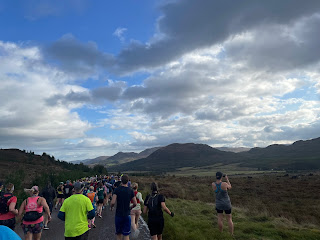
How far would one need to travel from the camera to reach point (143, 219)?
13.0m

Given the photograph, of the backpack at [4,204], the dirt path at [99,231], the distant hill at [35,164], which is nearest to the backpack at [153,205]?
the dirt path at [99,231]

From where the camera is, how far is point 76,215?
5547 millimetres

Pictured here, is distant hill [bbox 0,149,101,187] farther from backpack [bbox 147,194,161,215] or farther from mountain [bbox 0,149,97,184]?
backpack [bbox 147,194,161,215]

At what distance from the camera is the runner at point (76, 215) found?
216 inches

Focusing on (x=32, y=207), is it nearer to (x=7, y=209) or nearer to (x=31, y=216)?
(x=31, y=216)

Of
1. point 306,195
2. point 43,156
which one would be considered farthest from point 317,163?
point 43,156

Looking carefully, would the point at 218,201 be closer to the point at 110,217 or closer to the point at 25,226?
the point at 25,226

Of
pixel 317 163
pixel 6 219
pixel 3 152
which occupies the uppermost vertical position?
pixel 3 152

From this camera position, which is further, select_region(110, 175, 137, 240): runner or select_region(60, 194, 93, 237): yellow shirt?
select_region(110, 175, 137, 240): runner

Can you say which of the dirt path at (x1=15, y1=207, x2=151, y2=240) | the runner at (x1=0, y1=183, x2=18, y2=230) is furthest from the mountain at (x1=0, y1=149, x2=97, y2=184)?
the runner at (x1=0, y1=183, x2=18, y2=230)

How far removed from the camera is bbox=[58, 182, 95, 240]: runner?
5.48 m

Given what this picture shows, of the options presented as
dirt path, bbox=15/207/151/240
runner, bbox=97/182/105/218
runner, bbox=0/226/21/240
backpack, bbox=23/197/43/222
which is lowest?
dirt path, bbox=15/207/151/240

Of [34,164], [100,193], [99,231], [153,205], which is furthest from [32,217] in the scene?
[34,164]

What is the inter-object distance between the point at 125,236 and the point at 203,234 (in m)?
3.49
